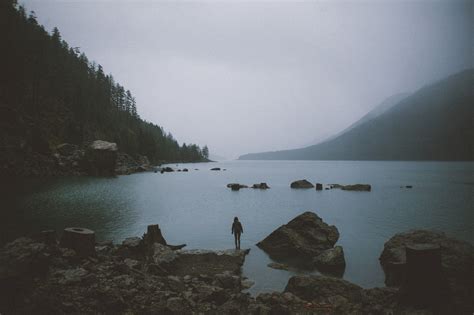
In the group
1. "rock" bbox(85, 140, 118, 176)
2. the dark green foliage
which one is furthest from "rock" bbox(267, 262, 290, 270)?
"rock" bbox(85, 140, 118, 176)

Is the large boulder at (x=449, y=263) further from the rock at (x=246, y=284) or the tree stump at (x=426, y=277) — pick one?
the rock at (x=246, y=284)

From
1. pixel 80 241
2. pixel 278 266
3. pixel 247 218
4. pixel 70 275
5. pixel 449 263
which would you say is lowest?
pixel 247 218

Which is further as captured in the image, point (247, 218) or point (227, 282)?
point (247, 218)

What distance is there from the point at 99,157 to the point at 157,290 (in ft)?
291

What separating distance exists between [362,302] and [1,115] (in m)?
80.9

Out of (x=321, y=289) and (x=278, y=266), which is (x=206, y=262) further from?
(x=321, y=289)

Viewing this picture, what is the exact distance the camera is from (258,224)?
114ft

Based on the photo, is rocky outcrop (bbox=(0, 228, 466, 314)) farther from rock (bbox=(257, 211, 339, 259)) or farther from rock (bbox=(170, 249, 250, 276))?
rock (bbox=(257, 211, 339, 259))

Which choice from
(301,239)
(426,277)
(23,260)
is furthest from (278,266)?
(23,260)

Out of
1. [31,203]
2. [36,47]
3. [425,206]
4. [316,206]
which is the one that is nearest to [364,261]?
[316,206]

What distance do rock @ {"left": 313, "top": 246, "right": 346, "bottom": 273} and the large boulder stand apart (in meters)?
3.02

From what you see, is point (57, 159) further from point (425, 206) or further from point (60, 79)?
point (425, 206)

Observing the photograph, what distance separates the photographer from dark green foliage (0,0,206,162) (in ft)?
218

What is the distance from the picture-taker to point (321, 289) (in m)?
13.5
